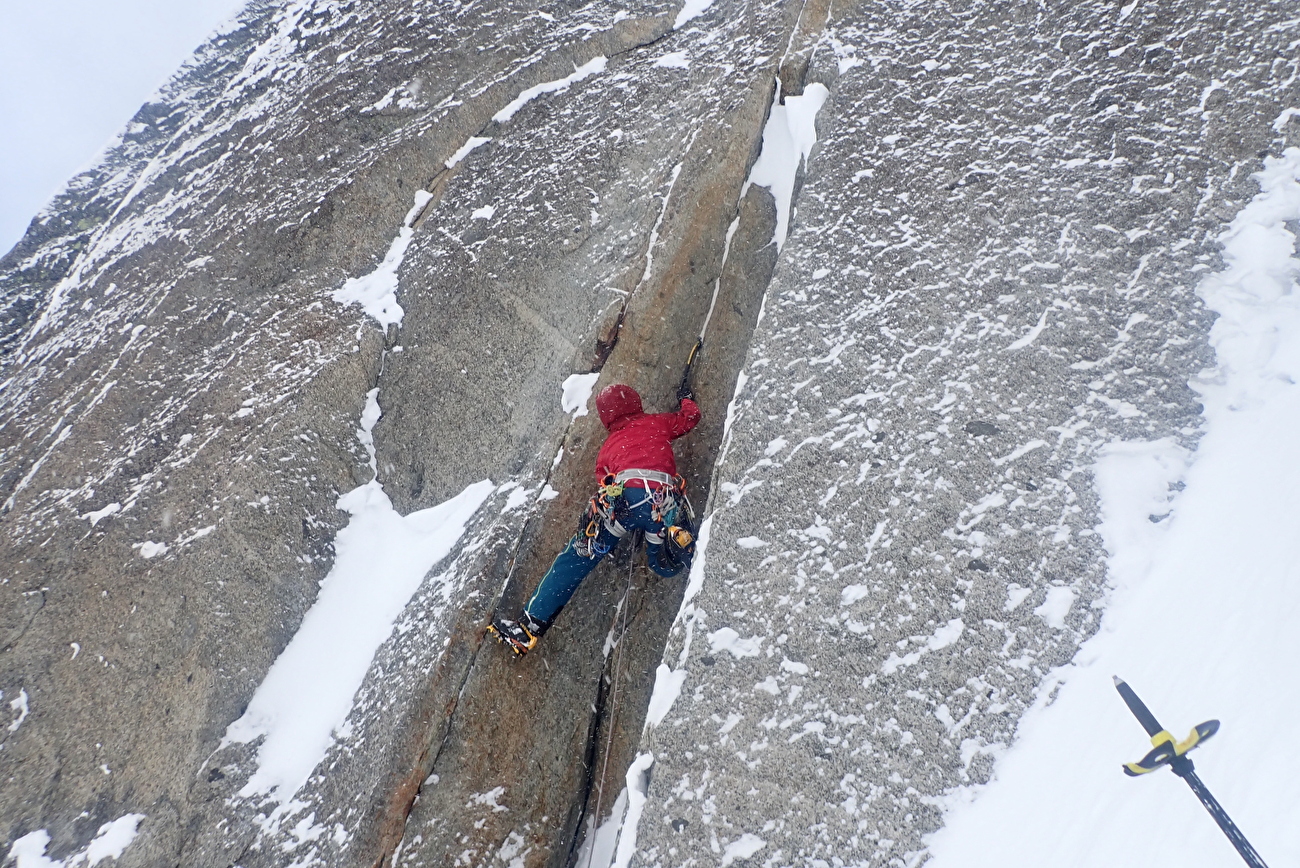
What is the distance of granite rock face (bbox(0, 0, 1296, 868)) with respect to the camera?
151 inches

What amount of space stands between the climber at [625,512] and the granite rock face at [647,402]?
29 centimetres

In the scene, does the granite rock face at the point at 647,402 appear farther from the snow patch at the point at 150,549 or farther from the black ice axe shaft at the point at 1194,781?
the black ice axe shaft at the point at 1194,781

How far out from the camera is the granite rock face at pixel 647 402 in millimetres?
3838

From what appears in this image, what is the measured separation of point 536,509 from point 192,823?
127 inches

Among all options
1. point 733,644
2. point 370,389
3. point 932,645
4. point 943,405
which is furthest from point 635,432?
point 370,389

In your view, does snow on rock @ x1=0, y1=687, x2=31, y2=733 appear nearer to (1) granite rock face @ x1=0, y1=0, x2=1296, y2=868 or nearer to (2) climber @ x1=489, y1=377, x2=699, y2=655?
(1) granite rock face @ x1=0, y1=0, x2=1296, y2=868

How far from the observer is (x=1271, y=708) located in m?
2.87

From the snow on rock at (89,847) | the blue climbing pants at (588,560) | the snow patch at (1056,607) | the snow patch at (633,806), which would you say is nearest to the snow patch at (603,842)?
the snow patch at (633,806)

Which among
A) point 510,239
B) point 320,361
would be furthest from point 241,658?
point 510,239

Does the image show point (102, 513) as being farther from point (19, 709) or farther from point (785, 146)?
point (785, 146)

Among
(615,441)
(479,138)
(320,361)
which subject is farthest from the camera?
(479,138)

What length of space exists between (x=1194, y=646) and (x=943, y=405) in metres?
1.73

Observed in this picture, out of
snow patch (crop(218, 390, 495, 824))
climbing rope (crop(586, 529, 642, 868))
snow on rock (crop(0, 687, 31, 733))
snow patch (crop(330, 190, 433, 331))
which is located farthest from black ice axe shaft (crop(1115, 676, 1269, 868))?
snow on rock (crop(0, 687, 31, 733))

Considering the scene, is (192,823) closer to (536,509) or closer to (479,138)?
(536,509)
